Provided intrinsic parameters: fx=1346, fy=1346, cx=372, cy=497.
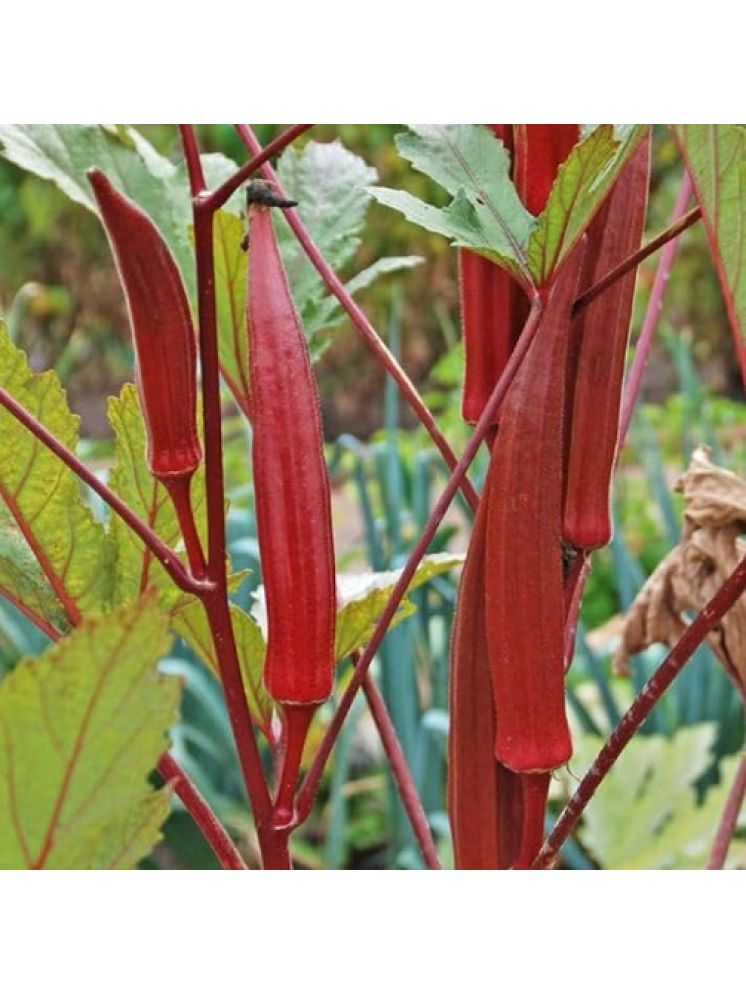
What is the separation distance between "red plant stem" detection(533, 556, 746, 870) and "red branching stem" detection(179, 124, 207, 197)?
181 millimetres

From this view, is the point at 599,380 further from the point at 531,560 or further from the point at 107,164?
the point at 107,164

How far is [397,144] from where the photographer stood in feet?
1.26

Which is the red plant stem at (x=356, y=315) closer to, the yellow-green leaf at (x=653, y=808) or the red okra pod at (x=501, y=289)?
the red okra pod at (x=501, y=289)

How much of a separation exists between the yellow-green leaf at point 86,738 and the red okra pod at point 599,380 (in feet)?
0.62

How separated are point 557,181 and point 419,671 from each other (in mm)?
1098

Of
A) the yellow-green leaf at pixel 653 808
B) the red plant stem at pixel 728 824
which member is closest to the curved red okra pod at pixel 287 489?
the red plant stem at pixel 728 824

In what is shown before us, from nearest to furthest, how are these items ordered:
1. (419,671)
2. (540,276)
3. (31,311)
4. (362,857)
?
(540,276) < (419,671) < (362,857) < (31,311)

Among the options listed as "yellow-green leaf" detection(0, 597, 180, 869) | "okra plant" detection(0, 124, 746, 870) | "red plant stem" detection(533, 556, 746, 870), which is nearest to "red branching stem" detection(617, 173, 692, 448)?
"okra plant" detection(0, 124, 746, 870)

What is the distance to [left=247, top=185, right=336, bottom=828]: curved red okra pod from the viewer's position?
374 mm

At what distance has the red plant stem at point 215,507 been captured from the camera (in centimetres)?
35

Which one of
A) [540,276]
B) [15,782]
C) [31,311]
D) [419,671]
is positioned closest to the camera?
[15,782]

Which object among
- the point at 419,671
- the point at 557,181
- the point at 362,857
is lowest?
the point at 362,857
